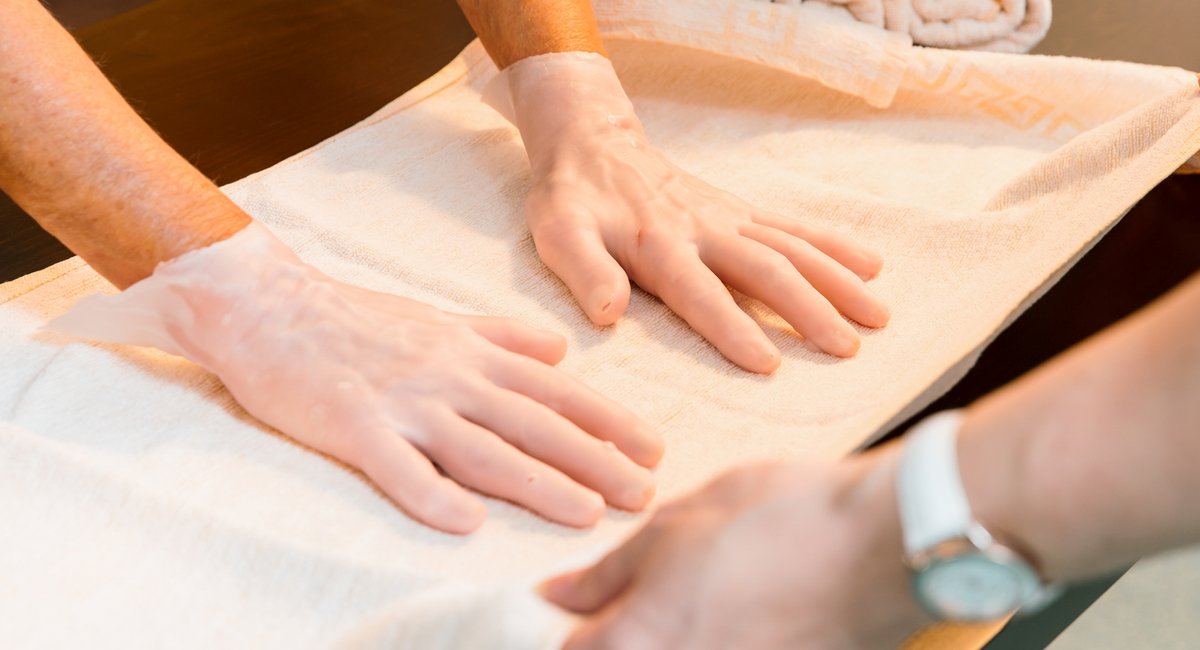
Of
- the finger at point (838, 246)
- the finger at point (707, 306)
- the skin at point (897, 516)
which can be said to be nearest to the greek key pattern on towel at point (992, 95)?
the finger at point (838, 246)

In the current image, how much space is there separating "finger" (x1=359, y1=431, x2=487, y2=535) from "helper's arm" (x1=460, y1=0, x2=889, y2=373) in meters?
0.22

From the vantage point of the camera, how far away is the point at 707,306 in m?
0.82

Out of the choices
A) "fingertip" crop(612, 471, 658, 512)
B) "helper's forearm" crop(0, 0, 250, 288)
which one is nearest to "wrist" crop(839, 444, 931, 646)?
"fingertip" crop(612, 471, 658, 512)

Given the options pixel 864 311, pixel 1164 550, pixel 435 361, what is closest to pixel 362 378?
pixel 435 361

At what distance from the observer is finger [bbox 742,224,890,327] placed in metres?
0.83

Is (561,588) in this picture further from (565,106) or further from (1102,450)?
(565,106)

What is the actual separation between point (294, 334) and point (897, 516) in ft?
1.56

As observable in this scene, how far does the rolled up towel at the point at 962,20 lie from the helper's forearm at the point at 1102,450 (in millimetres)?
817

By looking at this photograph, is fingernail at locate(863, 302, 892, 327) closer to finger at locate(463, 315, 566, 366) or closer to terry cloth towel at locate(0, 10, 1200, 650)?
terry cloth towel at locate(0, 10, 1200, 650)

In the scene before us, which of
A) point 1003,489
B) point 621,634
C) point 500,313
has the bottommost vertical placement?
point 500,313

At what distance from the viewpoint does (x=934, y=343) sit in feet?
2.62

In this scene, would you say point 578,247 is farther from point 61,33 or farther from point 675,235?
point 61,33

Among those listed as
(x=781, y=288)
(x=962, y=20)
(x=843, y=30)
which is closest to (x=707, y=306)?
(x=781, y=288)

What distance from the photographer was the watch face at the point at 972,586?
42 cm
